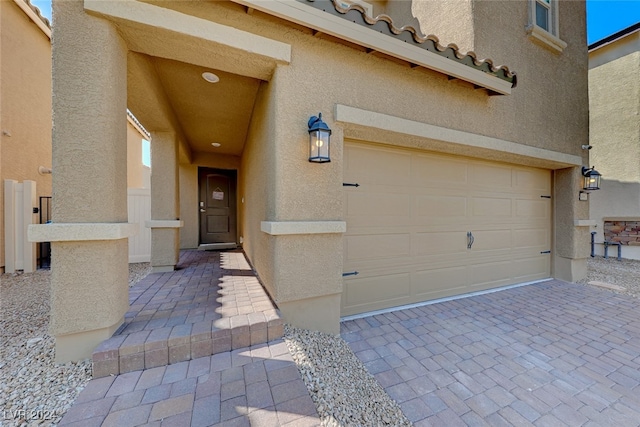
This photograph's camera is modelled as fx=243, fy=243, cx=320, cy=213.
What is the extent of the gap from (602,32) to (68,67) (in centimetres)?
1411

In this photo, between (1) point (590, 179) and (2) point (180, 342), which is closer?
(2) point (180, 342)

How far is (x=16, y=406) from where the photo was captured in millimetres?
1586

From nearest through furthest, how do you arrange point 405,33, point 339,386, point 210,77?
point 339,386, point 405,33, point 210,77

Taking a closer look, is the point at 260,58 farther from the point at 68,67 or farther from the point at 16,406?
the point at 16,406

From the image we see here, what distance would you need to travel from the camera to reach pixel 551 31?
5.03m

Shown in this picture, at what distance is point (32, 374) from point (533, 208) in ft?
24.7

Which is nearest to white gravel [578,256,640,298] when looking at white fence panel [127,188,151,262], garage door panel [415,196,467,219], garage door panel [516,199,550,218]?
garage door panel [516,199,550,218]

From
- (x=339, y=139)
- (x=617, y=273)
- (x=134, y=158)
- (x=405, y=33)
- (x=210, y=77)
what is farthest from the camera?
(x=134, y=158)

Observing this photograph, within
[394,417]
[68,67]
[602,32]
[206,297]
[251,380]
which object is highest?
[602,32]

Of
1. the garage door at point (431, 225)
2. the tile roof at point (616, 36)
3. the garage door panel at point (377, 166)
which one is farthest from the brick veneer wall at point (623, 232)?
the garage door panel at point (377, 166)

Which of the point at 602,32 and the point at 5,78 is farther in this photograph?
the point at 602,32

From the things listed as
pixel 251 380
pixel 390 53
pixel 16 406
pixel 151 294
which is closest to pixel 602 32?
pixel 390 53

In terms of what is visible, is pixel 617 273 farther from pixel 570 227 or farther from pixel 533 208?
pixel 533 208

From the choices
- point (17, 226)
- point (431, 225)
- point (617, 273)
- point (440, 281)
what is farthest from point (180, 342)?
point (617, 273)
